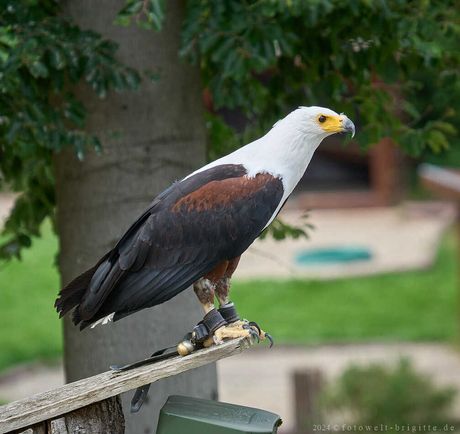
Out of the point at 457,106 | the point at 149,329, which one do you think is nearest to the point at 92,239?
the point at 149,329

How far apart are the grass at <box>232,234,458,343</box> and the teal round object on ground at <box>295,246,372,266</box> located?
0.89 m

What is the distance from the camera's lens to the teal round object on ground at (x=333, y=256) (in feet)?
43.7

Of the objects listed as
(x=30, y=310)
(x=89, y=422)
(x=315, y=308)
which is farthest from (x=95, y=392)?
(x=30, y=310)

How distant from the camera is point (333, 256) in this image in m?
13.5

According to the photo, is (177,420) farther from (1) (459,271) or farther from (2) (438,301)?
(2) (438,301)

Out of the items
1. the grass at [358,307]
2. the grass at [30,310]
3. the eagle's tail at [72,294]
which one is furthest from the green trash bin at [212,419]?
the grass at [358,307]

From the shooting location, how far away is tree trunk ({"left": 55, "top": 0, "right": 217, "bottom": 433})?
417 centimetres

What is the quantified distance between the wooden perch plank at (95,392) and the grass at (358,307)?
7388 mm

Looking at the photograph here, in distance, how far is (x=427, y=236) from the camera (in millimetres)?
14414

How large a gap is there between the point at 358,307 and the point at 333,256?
7.19ft

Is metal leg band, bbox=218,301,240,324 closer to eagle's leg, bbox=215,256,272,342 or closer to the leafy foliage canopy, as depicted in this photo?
eagle's leg, bbox=215,256,272,342

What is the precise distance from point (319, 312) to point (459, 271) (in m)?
2.29

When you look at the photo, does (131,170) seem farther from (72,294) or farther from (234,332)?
(234,332)

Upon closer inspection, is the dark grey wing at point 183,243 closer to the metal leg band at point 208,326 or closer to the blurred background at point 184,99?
the metal leg band at point 208,326
